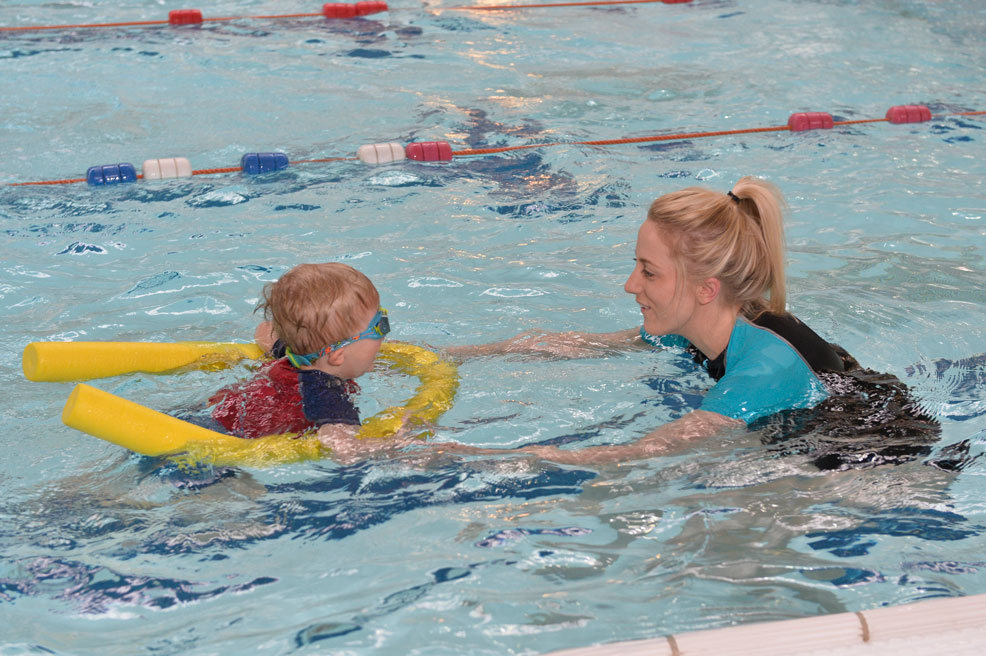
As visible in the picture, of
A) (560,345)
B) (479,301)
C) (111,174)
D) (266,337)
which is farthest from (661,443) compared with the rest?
(111,174)

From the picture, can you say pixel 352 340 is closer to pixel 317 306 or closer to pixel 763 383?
pixel 317 306

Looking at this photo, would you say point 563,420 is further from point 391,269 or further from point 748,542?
point 391,269

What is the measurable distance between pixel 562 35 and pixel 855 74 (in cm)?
287

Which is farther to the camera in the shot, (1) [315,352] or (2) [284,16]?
(2) [284,16]

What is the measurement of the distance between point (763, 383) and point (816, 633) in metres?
0.90

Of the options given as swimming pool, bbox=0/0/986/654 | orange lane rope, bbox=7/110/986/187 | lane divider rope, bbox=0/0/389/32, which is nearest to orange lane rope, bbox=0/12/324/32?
lane divider rope, bbox=0/0/389/32

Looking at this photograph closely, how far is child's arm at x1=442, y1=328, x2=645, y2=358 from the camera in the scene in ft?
12.4

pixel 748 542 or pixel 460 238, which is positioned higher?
pixel 460 238

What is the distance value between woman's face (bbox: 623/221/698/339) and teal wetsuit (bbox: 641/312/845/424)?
18 centimetres

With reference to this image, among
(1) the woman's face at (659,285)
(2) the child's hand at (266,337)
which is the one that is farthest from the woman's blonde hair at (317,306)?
(1) the woman's face at (659,285)

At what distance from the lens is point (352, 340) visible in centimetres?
317

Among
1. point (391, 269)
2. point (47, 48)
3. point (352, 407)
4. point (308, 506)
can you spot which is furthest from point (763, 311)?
point (47, 48)

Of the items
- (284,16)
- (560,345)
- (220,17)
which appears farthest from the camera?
(284,16)

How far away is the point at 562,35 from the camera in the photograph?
392 inches
